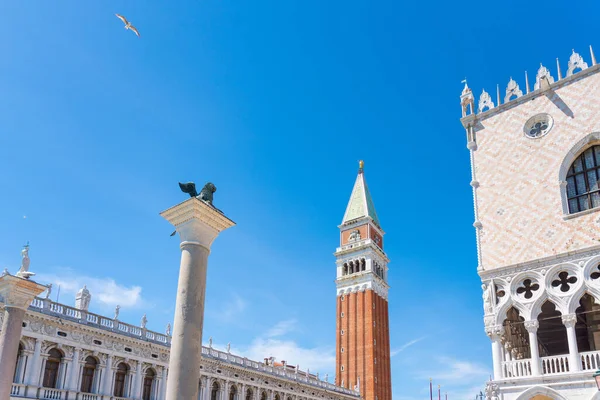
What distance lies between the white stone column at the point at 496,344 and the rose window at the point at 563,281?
2.32 meters

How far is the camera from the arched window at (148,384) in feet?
99.1

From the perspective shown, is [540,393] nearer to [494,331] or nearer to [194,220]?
[494,331]

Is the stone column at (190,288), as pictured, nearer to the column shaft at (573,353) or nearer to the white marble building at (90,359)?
the column shaft at (573,353)

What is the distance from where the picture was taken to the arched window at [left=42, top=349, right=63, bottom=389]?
25.4 m

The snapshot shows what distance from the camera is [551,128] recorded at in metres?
19.7

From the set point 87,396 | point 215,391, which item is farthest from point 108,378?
point 215,391

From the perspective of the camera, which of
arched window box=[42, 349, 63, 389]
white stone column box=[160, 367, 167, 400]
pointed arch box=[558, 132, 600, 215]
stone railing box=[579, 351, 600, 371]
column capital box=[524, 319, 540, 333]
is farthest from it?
white stone column box=[160, 367, 167, 400]

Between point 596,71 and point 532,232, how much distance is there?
6505 mm

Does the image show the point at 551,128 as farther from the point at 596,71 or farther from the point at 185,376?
the point at 185,376

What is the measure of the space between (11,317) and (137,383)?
1876 cm

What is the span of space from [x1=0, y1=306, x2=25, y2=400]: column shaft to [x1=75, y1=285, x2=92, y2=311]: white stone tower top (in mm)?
16188

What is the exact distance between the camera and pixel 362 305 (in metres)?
63.9

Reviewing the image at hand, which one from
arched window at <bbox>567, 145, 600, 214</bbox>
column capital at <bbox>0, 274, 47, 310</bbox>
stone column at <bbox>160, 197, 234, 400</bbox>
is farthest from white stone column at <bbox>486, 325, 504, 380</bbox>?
column capital at <bbox>0, 274, 47, 310</bbox>

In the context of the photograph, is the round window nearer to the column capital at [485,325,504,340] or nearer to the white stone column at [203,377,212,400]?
the column capital at [485,325,504,340]
